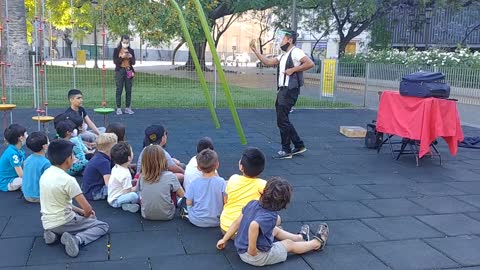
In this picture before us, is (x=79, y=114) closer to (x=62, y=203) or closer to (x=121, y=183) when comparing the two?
(x=121, y=183)

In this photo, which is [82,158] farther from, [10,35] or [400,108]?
[10,35]

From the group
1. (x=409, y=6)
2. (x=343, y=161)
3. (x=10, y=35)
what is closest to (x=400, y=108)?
(x=343, y=161)

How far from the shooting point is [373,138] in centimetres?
896

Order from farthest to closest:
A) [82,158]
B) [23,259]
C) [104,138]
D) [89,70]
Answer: [89,70] < [82,158] < [104,138] < [23,259]

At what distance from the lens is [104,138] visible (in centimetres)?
552

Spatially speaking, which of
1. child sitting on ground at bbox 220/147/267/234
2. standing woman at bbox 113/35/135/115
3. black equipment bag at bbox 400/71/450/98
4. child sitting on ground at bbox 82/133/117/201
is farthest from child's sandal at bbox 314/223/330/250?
standing woman at bbox 113/35/135/115

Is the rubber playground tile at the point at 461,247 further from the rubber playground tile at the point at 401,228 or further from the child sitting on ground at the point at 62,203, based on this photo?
the child sitting on ground at the point at 62,203

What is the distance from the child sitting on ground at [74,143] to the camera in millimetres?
6137

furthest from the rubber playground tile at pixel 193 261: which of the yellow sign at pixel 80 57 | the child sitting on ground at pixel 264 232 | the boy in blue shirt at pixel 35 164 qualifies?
the yellow sign at pixel 80 57

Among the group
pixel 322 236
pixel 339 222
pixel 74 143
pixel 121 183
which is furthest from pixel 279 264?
pixel 74 143

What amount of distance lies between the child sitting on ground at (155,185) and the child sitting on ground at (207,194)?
0.23m

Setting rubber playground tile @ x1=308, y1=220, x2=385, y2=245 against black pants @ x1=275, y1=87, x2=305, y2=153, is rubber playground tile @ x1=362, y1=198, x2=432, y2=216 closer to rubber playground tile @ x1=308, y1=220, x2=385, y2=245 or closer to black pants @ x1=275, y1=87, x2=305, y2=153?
rubber playground tile @ x1=308, y1=220, x2=385, y2=245

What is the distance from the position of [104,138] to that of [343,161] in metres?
4.07

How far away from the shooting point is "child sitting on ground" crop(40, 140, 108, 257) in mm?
4070
